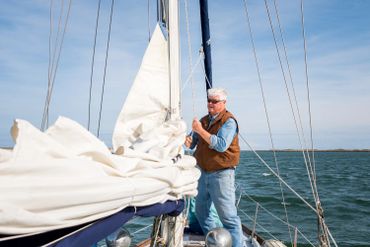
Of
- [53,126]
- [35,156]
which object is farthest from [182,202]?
[35,156]

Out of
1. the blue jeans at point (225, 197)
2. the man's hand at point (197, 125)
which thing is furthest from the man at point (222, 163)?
the man's hand at point (197, 125)

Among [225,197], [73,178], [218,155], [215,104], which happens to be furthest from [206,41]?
[73,178]

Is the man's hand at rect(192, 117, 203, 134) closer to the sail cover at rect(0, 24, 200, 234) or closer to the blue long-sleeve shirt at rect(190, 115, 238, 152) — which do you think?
the blue long-sleeve shirt at rect(190, 115, 238, 152)

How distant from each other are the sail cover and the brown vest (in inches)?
32.1

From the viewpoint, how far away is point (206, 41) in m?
4.17

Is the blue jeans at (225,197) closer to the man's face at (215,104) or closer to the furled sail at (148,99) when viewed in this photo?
the man's face at (215,104)

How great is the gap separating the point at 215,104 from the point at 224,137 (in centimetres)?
34

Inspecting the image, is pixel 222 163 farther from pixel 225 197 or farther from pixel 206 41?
pixel 206 41

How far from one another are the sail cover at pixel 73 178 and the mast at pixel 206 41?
2.12 meters

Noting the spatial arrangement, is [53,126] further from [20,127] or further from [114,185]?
[114,185]

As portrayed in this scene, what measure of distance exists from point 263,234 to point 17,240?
711cm

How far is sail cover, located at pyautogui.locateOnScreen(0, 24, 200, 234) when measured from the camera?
108 cm

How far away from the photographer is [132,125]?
2.62 m

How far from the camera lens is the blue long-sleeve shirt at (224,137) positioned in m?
2.72
